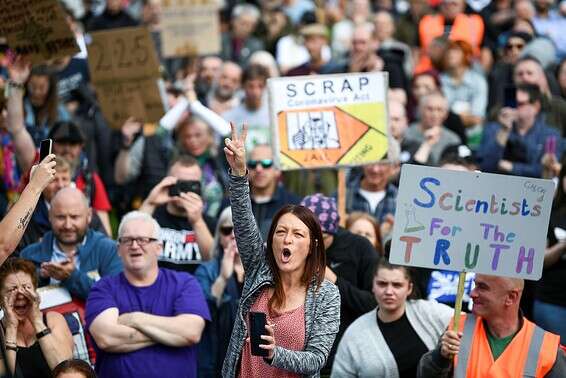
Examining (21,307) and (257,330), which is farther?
(21,307)

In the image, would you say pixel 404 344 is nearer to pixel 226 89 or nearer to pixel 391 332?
pixel 391 332

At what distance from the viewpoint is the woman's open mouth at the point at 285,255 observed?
7.21 metres

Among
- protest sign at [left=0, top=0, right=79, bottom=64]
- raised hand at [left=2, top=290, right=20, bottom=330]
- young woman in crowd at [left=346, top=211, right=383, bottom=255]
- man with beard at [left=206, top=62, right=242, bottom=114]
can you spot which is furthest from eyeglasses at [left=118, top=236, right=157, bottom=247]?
man with beard at [left=206, top=62, right=242, bottom=114]

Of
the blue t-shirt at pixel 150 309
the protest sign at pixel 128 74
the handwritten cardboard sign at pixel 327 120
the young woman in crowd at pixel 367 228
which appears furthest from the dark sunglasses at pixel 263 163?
the blue t-shirt at pixel 150 309

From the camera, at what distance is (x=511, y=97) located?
43.6 ft

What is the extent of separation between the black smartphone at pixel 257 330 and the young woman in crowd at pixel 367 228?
3372 millimetres

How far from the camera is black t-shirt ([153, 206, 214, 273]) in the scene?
10117 mm

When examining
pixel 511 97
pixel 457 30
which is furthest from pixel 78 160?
pixel 457 30

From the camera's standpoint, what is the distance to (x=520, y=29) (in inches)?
635

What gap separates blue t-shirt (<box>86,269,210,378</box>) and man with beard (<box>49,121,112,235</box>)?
2.35m

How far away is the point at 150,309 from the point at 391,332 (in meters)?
1.53

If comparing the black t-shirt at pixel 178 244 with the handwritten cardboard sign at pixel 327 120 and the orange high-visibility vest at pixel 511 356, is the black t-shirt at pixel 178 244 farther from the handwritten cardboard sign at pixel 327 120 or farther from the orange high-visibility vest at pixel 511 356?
the orange high-visibility vest at pixel 511 356

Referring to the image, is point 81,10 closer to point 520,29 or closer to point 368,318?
point 520,29

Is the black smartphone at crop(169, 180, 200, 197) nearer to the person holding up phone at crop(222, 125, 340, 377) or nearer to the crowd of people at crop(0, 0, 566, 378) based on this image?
the crowd of people at crop(0, 0, 566, 378)
